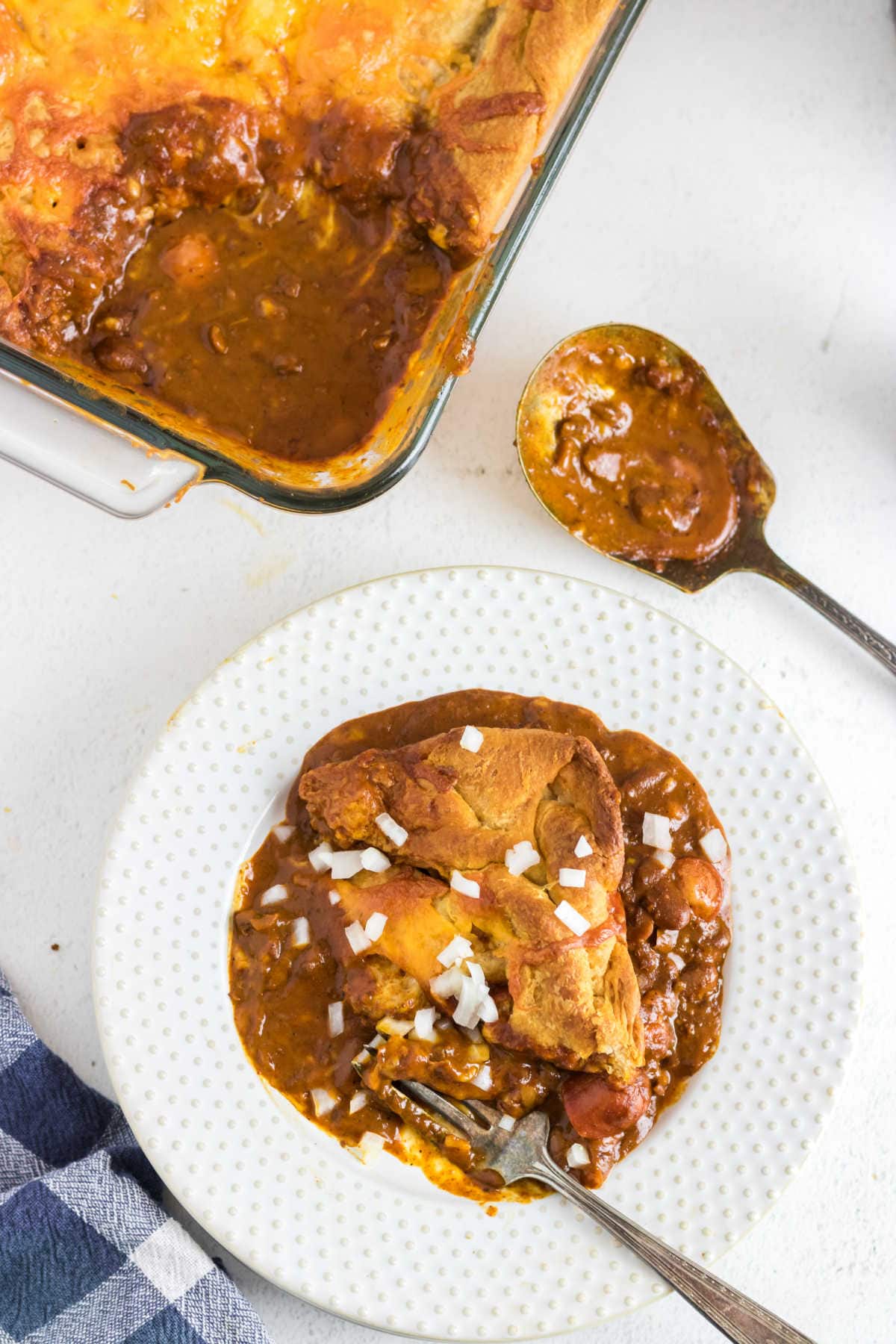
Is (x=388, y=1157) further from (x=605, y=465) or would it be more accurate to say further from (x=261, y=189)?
(x=261, y=189)

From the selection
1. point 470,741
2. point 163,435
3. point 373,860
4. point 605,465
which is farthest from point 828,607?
point 163,435

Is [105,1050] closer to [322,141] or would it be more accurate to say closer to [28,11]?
[322,141]

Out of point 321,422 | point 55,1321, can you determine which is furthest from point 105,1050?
point 321,422

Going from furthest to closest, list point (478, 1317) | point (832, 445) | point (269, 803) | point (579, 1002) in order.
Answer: point (832, 445) → point (269, 803) → point (478, 1317) → point (579, 1002)

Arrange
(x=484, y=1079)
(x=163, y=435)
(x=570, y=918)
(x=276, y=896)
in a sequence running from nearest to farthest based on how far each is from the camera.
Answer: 1. (x=163, y=435)
2. (x=570, y=918)
3. (x=484, y=1079)
4. (x=276, y=896)

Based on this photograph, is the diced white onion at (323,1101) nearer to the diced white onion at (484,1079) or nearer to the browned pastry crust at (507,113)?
the diced white onion at (484,1079)

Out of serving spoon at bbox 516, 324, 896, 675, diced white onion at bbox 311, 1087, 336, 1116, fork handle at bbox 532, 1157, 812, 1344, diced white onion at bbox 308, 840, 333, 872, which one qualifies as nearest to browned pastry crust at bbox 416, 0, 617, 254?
serving spoon at bbox 516, 324, 896, 675

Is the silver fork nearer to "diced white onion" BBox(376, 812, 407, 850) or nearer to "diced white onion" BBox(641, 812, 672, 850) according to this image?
"diced white onion" BBox(376, 812, 407, 850)
